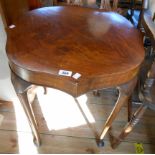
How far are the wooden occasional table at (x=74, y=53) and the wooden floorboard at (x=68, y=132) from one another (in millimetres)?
313

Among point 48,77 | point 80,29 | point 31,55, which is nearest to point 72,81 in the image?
point 48,77

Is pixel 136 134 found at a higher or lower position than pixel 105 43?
lower

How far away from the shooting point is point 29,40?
2.94 ft

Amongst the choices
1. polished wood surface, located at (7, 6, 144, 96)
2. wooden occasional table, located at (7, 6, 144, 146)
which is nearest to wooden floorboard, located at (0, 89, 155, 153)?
wooden occasional table, located at (7, 6, 144, 146)

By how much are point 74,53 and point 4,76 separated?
0.71m

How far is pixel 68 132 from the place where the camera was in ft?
4.42

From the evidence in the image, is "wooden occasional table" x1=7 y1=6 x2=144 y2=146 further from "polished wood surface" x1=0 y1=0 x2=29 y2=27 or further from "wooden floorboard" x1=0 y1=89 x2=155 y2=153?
"wooden floorboard" x1=0 y1=89 x2=155 y2=153

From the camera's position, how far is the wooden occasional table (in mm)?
765

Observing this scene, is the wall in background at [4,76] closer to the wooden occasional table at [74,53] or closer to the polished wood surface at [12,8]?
the polished wood surface at [12,8]

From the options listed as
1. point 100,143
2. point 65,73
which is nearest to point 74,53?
point 65,73

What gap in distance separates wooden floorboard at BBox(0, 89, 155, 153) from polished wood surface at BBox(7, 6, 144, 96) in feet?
2.01

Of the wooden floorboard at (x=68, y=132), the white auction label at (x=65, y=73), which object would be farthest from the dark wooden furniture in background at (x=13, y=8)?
the wooden floorboard at (x=68, y=132)

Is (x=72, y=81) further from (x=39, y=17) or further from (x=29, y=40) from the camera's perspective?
(x=39, y=17)

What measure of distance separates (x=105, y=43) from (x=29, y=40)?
13.3 inches
